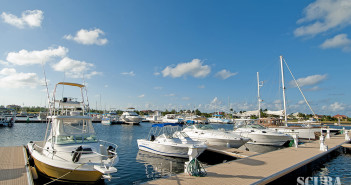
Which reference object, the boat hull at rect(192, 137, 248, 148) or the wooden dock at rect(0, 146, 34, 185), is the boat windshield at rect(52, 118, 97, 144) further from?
the boat hull at rect(192, 137, 248, 148)

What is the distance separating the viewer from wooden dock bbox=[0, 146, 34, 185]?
28.9ft

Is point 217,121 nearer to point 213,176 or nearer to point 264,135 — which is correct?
point 264,135

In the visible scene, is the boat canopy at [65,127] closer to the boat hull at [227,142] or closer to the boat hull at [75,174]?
the boat hull at [75,174]

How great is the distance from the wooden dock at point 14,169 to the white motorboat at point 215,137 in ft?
52.5

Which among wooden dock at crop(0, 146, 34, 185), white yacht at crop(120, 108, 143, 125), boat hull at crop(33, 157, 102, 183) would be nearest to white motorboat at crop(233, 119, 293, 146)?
boat hull at crop(33, 157, 102, 183)

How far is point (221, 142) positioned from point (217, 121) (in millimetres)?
95538

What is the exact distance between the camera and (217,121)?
113438 millimetres

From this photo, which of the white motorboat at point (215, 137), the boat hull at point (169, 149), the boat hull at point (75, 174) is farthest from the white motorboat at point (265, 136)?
the boat hull at point (75, 174)

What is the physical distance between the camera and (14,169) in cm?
1048

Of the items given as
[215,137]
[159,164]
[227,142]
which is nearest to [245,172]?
[159,164]

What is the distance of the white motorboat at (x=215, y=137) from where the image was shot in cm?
2044

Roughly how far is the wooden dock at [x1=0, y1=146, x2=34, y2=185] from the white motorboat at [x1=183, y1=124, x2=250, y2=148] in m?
16.0

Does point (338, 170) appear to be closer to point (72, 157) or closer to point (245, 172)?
point (245, 172)

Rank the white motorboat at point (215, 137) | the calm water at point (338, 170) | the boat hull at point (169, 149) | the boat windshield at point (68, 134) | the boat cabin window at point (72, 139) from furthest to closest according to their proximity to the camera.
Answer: the white motorboat at point (215, 137), the boat hull at point (169, 149), the calm water at point (338, 170), the boat windshield at point (68, 134), the boat cabin window at point (72, 139)
